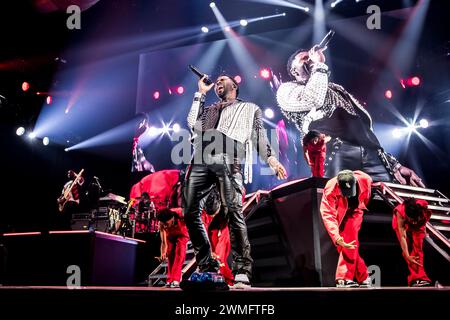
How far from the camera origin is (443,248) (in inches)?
194

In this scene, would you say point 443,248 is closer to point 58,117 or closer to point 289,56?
point 289,56

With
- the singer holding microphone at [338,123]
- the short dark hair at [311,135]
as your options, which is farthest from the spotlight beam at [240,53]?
the short dark hair at [311,135]

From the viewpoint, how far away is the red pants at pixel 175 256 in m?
4.84

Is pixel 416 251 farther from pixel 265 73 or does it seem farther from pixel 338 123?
pixel 265 73

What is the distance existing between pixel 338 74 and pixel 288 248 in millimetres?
5221

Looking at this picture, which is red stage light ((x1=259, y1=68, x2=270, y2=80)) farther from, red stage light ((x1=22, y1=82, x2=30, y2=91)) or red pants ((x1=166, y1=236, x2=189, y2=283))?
red stage light ((x1=22, y1=82, x2=30, y2=91))

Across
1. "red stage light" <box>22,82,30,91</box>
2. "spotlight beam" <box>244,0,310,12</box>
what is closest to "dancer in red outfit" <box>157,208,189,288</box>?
"spotlight beam" <box>244,0,310,12</box>

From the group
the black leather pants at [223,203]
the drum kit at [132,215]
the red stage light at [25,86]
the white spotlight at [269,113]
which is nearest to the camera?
the black leather pants at [223,203]

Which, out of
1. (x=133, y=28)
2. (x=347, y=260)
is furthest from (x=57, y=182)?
(x=347, y=260)

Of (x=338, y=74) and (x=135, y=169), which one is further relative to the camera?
(x=135, y=169)

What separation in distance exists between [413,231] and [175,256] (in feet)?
9.48

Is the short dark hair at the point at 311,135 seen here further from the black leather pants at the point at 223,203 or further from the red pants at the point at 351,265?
the black leather pants at the point at 223,203
